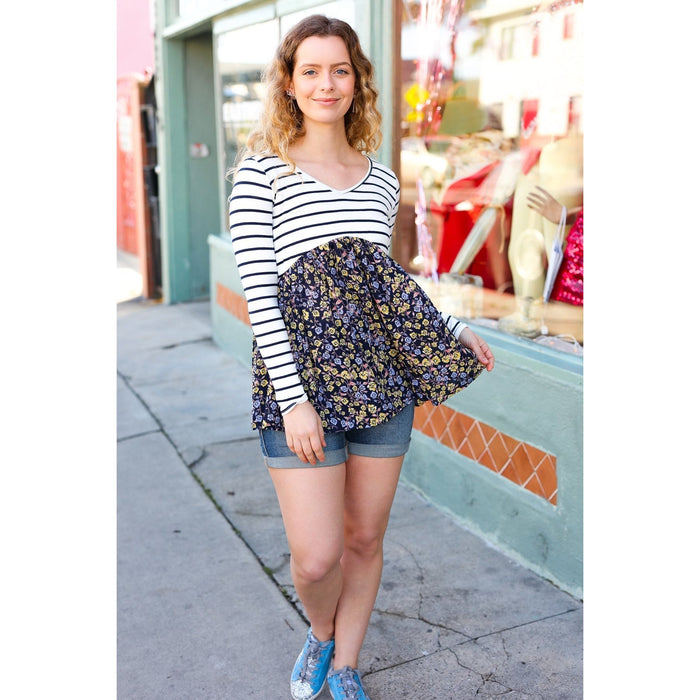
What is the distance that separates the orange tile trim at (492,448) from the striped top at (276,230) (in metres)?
1.54

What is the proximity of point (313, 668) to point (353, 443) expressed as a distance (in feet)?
2.47

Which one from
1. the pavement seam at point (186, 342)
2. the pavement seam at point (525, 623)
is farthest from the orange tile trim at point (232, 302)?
the pavement seam at point (525, 623)

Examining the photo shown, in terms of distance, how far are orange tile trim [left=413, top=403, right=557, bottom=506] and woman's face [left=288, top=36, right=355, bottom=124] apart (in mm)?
1715

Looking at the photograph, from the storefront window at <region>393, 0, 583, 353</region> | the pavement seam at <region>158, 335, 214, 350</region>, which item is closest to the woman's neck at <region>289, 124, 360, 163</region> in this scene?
the storefront window at <region>393, 0, 583, 353</region>

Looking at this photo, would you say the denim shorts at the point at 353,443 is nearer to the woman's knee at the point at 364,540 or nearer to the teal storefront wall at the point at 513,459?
the woman's knee at the point at 364,540

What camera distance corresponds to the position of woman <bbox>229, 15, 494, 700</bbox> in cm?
212

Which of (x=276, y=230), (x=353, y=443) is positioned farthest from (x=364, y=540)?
(x=276, y=230)

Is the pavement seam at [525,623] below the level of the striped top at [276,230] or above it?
below

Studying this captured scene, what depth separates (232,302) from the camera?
681 centimetres

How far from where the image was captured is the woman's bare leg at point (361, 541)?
234 centimetres

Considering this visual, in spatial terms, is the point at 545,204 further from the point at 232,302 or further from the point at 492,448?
the point at 232,302

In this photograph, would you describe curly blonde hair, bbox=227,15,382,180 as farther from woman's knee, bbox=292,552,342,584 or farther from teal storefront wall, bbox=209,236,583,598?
teal storefront wall, bbox=209,236,583,598
